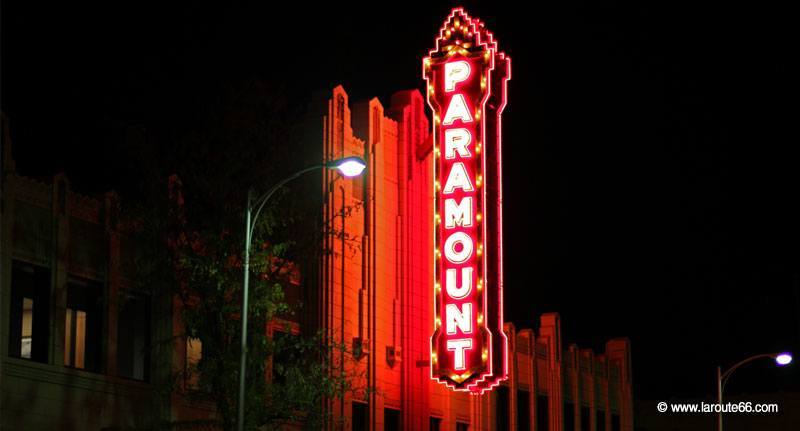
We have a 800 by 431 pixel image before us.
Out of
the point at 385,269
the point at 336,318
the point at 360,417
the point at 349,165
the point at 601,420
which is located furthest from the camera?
the point at 601,420

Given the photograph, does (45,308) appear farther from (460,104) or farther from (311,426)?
(460,104)

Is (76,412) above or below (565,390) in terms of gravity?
below

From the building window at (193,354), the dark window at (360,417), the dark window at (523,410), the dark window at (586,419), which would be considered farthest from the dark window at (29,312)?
the dark window at (586,419)

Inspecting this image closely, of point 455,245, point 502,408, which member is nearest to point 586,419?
point 502,408

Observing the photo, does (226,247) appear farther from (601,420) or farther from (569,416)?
(601,420)

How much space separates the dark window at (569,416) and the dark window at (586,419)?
150 centimetres

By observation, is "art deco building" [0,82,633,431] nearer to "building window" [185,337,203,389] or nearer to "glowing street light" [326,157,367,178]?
"building window" [185,337,203,389]

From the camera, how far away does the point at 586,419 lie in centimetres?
5438

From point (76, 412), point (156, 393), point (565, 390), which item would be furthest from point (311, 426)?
point (565, 390)

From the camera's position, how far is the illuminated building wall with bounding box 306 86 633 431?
36969 millimetres

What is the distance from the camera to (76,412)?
92.1 ft

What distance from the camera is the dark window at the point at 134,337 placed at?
3033cm

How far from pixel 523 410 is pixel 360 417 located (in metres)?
11.8

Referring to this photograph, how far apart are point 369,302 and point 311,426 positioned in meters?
10.9
